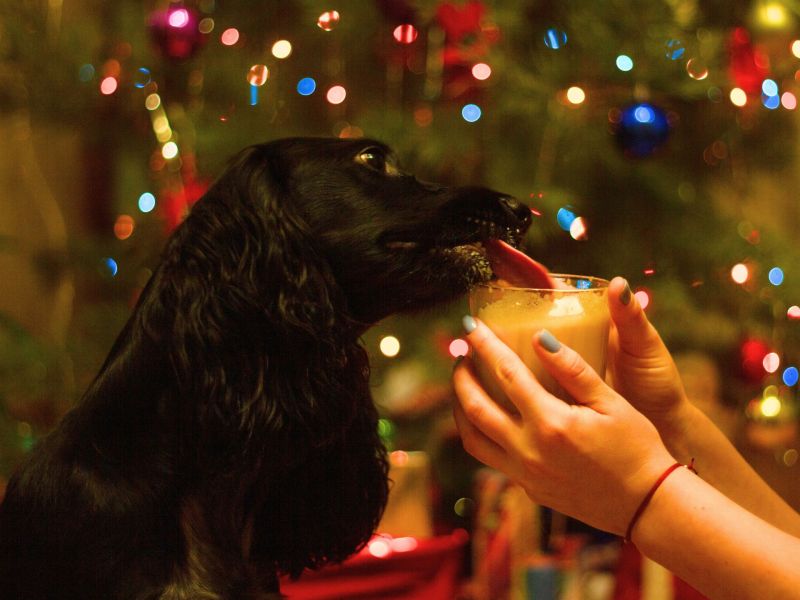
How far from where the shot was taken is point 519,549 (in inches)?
76.5

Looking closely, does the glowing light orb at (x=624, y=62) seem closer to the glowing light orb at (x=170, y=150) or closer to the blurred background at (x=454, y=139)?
the blurred background at (x=454, y=139)

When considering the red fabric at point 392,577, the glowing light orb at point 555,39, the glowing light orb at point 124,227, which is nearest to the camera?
the red fabric at point 392,577

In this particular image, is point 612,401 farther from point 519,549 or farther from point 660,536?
point 519,549

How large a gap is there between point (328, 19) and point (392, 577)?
1391 millimetres

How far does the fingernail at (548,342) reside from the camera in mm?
927

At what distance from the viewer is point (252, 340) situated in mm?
1078

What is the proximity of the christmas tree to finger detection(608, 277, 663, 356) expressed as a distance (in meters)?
0.91

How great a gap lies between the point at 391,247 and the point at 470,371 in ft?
0.73

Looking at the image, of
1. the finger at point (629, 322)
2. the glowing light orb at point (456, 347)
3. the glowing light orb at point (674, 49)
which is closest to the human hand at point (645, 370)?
the finger at point (629, 322)

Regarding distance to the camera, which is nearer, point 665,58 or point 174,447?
point 174,447

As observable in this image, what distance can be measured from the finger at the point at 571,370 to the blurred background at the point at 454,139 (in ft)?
3.36

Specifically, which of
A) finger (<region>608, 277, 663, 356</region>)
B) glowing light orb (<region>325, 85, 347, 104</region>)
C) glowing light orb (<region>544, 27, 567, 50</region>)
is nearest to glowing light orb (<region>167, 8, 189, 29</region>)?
glowing light orb (<region>325, 85, 347, 104</region>)

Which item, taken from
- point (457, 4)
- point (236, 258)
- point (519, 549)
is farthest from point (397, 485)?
point (457, 4)

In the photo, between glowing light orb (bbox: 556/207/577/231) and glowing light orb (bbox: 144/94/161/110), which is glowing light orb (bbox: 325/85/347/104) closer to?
glowing light orb (bbox: 144/94/161/110)
